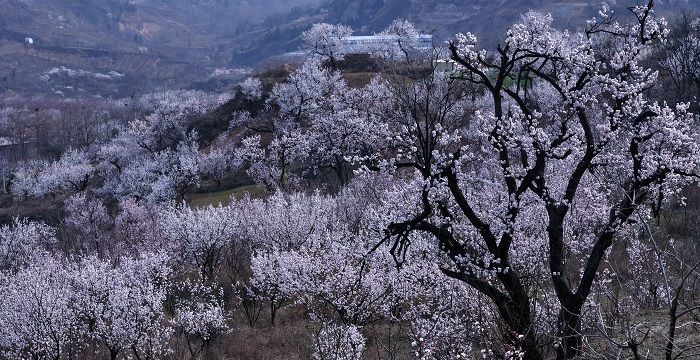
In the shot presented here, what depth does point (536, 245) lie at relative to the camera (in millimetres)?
16891

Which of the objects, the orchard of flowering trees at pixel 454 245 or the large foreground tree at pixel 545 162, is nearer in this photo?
the orchard of flowering trees at pixel 454 245

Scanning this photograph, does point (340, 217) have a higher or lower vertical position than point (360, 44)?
lower

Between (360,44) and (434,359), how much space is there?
99.4 metres

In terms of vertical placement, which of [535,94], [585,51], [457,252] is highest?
[535,94]

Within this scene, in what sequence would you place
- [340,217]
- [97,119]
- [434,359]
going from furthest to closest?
[97,119] → [340,217] → [434,359]

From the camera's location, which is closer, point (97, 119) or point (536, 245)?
point (536, 245)

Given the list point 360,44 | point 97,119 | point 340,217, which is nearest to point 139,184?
point 340,217

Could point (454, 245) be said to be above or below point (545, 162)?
below

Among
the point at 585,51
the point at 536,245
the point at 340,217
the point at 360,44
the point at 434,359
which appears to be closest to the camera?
the point at 434,359

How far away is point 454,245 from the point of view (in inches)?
557

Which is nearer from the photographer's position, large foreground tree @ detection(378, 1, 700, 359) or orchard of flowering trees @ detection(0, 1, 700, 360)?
orchard of flowering trees @ detection(0, 1, 700, 360)

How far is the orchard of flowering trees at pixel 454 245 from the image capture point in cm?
1312

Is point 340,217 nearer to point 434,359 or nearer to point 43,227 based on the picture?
point 434,359

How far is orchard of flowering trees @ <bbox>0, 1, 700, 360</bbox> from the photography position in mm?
13125
